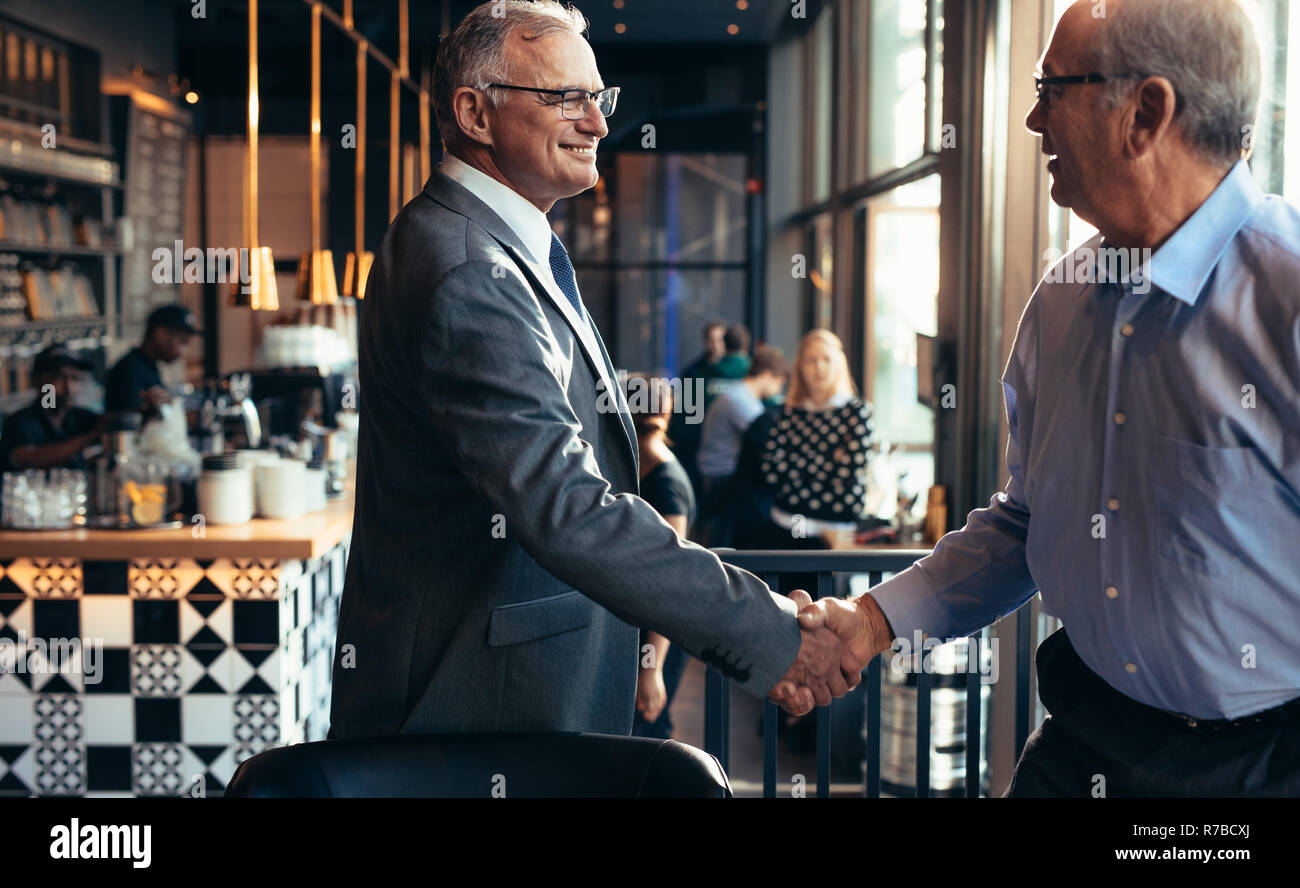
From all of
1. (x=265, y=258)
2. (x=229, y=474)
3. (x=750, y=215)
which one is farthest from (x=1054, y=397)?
Answer: (x=750, y=215)

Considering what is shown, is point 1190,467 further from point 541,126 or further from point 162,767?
point 162,767

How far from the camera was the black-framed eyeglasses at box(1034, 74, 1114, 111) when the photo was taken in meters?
1.47

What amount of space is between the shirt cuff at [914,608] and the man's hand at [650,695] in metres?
1.77

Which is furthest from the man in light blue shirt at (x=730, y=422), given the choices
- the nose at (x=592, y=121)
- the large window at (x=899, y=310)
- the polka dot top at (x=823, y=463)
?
the nose at (x=592, y=121)

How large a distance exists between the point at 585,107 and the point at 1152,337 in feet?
2.78

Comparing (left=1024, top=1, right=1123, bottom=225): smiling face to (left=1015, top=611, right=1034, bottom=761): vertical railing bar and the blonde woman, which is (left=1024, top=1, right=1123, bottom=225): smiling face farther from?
the blonde woman

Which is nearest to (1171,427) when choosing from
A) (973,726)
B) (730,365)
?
(973,726)

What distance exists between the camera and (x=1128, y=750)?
1485 mm

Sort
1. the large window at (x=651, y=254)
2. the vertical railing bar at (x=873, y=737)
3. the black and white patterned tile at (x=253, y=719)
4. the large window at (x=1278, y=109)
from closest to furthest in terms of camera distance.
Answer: the vertical railing bar at (x=873, y=737) < the large window at (x=1278, y=109) < the black and white patterned tile at (x=253, y=719) < the large window at (x=651, y=254)

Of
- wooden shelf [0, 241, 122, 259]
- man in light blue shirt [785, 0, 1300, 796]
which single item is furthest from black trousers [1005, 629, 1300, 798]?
wooden shelf [0, 241, 122, 259]

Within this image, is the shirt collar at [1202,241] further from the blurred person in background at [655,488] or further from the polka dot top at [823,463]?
the polka dot top at [823,463]

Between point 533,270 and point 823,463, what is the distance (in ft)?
11.9

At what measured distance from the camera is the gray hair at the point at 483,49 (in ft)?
5.99

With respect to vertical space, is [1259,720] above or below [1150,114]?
below
